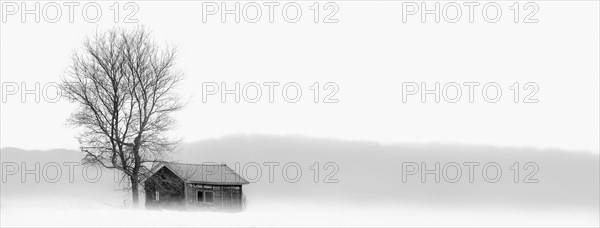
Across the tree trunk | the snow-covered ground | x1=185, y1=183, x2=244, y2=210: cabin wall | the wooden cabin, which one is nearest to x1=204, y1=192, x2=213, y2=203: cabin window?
the wooden cabin

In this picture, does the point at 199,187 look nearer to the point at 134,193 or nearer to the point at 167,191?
the point at 167,191

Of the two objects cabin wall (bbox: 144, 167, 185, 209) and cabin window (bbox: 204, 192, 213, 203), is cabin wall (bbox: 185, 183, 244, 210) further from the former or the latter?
cabin wall (bbox: 144, 167, 185, 209)

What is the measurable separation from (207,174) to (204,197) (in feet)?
5.17

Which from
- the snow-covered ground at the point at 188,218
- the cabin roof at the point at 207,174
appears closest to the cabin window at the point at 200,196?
the cabin roof at the point at 207,174

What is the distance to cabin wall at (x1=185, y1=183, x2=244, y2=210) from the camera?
156ft

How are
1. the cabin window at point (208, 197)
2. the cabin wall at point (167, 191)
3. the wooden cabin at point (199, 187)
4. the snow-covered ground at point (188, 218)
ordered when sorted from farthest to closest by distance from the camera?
1. the cabin window at point (208, 197)
2. the wooden cabin at point (199, 187)
3. the cabin wall at point (167, 191)
4. the snow-covered ground at point (188, 218)

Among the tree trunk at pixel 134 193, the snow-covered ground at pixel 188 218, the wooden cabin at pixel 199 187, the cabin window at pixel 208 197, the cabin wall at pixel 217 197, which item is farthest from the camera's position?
the cabin window at pixel 208 197

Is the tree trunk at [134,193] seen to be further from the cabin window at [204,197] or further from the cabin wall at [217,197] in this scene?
the cabin window at [204,197]

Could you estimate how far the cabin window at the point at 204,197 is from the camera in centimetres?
4797

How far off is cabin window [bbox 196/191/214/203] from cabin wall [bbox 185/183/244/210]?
84 millimetres

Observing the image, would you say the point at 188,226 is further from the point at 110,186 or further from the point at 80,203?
the point at 110,186

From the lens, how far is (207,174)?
160 ft

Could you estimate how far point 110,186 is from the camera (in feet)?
123

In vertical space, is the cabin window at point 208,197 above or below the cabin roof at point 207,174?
below
